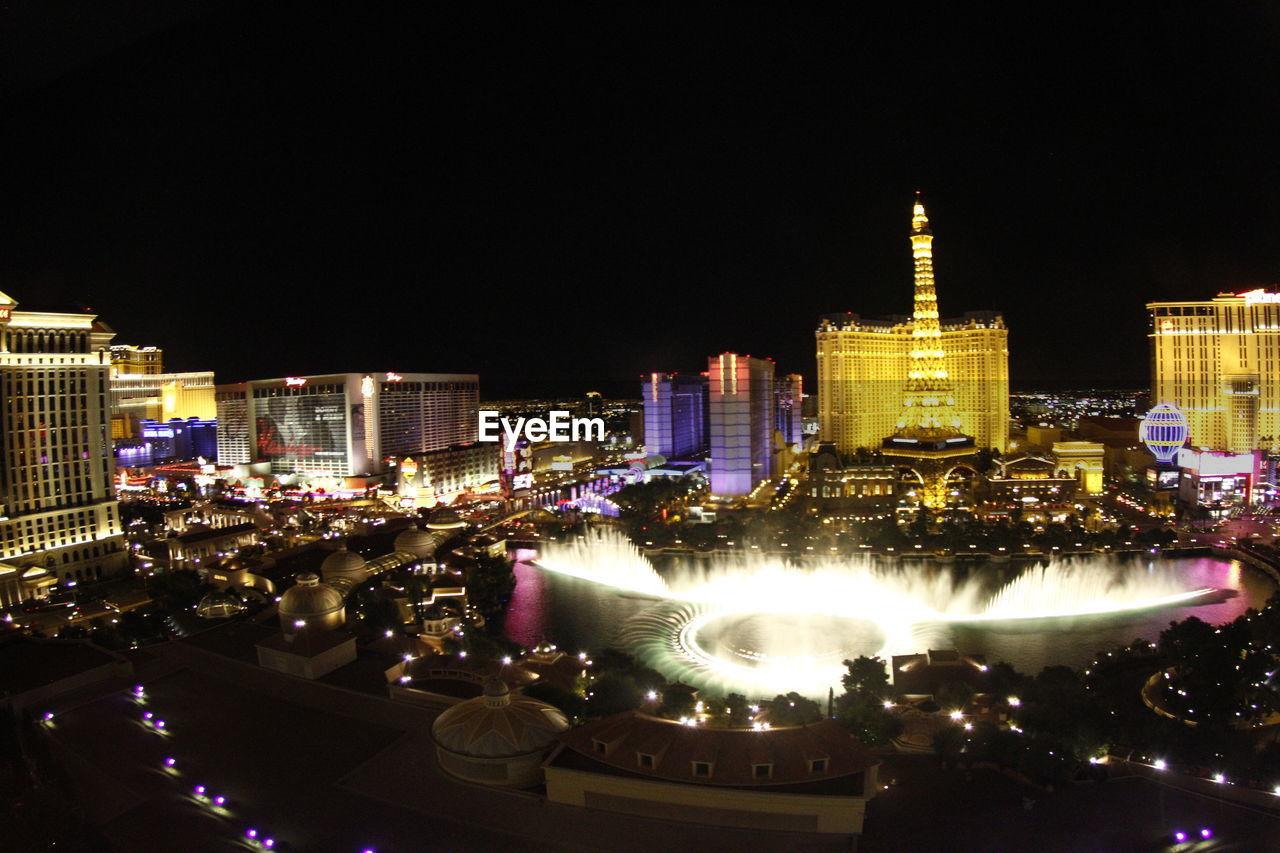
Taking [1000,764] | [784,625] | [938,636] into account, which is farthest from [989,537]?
[1000,764]

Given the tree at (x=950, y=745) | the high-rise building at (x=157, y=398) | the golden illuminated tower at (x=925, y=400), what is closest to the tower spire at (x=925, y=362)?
the golden illuminated tower at (x=925, y=400)

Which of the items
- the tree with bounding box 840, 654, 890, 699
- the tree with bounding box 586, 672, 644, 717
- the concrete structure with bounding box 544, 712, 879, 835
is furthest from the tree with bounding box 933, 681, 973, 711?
the tree with bounding box 586, 672, 644, 717

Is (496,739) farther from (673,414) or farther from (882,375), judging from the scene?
(673,414)

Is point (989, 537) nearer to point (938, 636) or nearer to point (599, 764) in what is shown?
point (938, 636)

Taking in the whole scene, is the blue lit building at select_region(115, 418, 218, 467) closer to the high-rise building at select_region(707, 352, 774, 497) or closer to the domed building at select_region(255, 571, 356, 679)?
the high-rise building at select_region(707, 352, 774, 497)

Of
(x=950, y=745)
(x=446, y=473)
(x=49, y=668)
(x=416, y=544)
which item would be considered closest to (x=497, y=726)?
(x=950, y=745)

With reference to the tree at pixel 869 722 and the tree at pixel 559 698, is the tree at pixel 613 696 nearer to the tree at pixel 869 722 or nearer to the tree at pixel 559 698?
the tree at pixel 559 698
